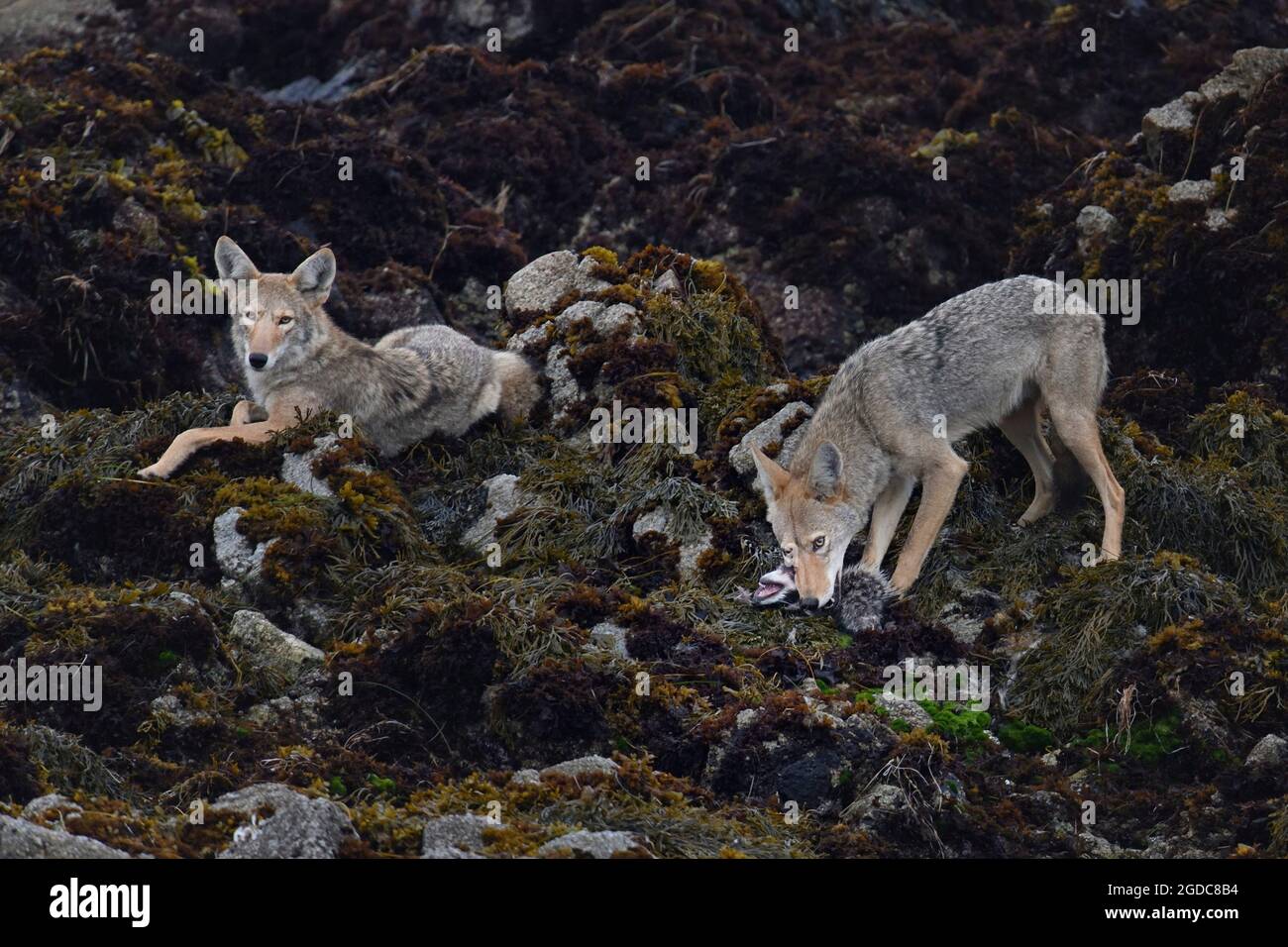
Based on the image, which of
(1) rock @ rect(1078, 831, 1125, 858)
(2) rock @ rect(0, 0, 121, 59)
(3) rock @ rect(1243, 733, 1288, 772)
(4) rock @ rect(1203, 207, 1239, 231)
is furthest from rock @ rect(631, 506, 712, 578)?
(2) rock @ rect(0, 0, 121, 59)

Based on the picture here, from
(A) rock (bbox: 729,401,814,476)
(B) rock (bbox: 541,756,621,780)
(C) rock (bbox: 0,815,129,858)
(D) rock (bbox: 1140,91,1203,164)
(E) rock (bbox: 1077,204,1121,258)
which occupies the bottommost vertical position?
(B) rock (bbox: 541,756,621,780)

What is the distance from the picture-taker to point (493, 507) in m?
15.1

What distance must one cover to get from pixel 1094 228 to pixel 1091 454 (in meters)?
6.10

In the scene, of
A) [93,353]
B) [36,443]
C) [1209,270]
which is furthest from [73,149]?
[1209,270]

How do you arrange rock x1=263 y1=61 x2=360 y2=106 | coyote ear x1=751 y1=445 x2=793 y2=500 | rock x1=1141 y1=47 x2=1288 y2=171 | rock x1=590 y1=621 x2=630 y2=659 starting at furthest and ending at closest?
rock x1=263 y1=61 x2=360 y2=106, rock x1=1141 y1=47 x2=1288 y2=171, coyote ear x1=751 y1=445 x2=793 y2=500, rock x1=590 y1=621 x2=630 y2=659

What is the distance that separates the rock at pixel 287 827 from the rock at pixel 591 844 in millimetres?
1122

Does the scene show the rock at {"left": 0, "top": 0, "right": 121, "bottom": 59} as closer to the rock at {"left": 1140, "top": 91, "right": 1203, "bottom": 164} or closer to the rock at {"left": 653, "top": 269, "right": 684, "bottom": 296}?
the rock at {"left": 653, "top": 269, "right": 684, "bottom": 296}

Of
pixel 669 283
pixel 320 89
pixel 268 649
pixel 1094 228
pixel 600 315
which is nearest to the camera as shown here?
pixel 268 649

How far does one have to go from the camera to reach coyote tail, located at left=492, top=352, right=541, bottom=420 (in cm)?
1625

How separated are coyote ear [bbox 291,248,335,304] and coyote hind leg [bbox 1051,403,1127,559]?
6.19 m

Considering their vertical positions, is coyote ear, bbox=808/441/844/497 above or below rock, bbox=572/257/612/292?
below

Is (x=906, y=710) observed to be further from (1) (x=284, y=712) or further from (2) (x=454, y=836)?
(1) (x=284, y=712)

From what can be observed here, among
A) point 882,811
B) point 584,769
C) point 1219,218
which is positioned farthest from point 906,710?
point 1219,218

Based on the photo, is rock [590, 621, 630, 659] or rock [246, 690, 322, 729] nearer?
rock [246, 690, 322, 729]
